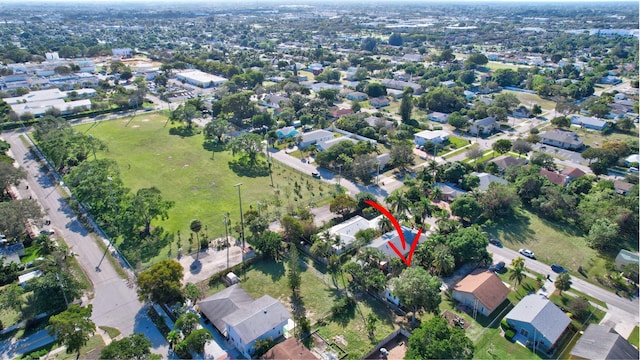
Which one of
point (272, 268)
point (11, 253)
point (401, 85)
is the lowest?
point (272, 268)

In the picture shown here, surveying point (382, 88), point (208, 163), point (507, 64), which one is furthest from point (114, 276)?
point (507, 64)

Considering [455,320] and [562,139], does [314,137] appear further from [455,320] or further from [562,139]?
[455,320]

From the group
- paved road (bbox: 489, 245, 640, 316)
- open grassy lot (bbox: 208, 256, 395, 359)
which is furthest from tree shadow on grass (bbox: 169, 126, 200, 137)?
paved road (bbox: 489, 245, 640, 316)

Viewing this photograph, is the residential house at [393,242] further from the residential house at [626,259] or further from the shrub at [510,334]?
the residential house at [626,259]

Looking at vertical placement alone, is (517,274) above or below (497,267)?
above

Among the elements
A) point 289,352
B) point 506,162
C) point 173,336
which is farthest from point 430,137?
point 173,336

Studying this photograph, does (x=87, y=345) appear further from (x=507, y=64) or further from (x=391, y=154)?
(x=507, y=64)

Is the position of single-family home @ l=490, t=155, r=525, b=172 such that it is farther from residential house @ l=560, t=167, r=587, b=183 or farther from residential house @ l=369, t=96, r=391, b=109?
residential house @ l=369, t=96, r=391, b=109
